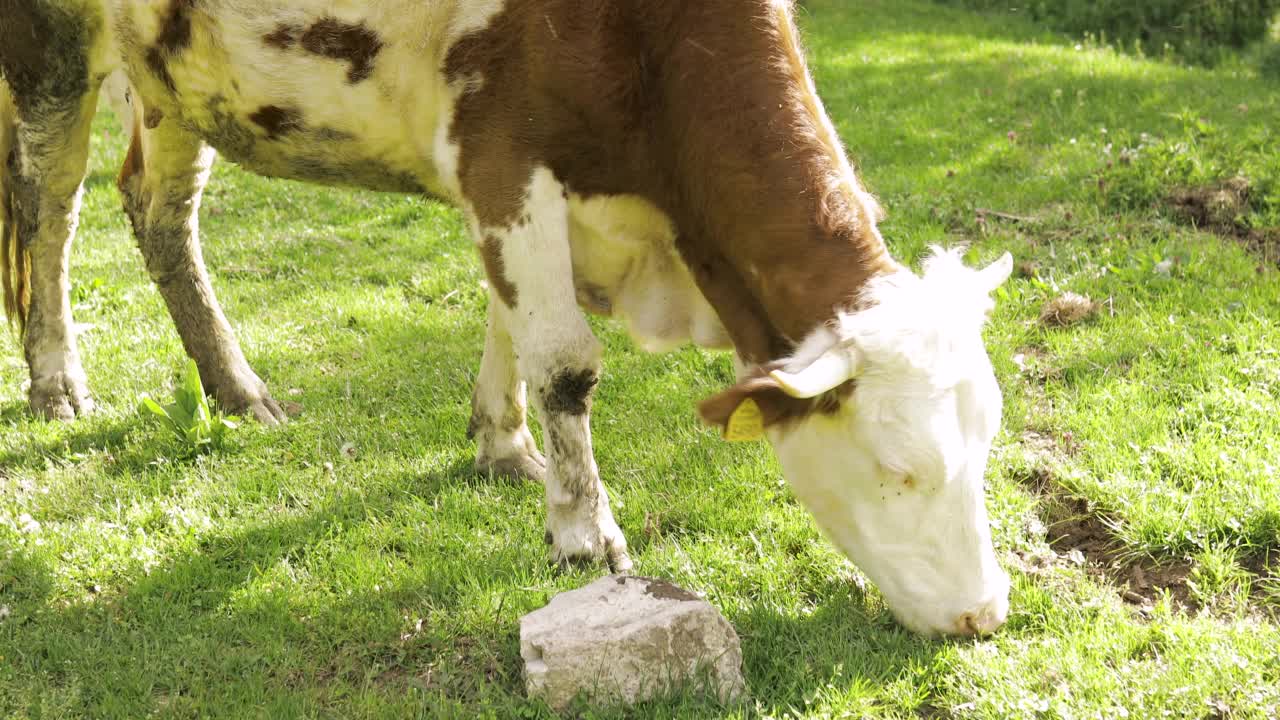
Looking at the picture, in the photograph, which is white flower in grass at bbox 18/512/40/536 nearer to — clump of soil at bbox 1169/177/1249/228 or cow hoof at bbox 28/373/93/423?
cow hoof at bbox 28/373/93/423

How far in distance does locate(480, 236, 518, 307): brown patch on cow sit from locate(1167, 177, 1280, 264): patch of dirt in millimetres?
4335

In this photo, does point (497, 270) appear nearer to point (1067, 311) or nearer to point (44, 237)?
point (44, 237)

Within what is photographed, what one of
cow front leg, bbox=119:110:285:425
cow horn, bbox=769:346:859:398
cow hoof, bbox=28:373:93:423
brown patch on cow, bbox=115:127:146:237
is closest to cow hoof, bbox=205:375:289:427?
cow front leg, bbox=119:110:285:425

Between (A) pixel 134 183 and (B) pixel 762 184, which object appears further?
(A) pixel 134 183

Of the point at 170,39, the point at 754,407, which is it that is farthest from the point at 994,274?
the point at 170,39

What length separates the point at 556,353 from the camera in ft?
13.3

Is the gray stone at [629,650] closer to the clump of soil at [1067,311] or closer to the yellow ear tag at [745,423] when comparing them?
the yellow ear tag at [745,423]

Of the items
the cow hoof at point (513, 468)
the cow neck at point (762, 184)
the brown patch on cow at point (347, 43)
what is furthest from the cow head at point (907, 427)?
the brown patch on cow at point (347, 43)

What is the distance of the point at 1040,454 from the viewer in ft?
15.6

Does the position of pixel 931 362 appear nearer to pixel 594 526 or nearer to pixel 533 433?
pixel 594 526

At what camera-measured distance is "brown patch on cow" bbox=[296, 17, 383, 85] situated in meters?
4.14

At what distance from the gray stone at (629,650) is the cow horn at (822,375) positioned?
2.32 feet

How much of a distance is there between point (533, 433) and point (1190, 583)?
2711mm

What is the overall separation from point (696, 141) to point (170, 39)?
82.4 inches
